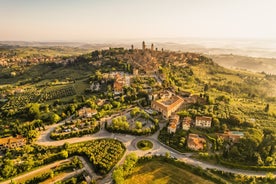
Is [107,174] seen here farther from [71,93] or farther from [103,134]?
[71,93]

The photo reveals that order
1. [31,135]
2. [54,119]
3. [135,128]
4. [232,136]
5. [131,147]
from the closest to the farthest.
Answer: [131,147] < [232,136] < [31,135] < [135,128] < [54,119]

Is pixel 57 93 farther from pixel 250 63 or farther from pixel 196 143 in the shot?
pixel 250 63

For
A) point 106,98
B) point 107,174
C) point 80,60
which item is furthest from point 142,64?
point 107,174

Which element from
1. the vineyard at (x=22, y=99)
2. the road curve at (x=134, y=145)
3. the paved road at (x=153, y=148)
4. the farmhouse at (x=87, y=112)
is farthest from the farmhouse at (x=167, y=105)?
the vineyard at (x=22, y=99)

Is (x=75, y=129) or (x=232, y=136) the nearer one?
(x=232, y=136)

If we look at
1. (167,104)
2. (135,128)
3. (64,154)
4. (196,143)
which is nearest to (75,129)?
(64,154)

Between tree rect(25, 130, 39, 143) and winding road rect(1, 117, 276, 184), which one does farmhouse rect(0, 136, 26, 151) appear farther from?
winding road rect(1, 117, 276, 184)
